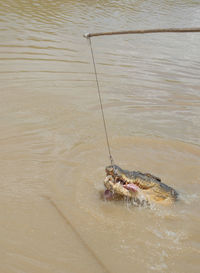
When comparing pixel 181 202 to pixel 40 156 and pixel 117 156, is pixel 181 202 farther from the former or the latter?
pixel 40 156

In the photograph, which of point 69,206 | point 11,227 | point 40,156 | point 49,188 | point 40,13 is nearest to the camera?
point 11,227

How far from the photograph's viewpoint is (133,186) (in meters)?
3.00

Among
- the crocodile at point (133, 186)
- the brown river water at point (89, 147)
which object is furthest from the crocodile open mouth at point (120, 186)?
the brown river water at point (89, 147)

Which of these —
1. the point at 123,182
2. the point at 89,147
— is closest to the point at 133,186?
the point at 123,182

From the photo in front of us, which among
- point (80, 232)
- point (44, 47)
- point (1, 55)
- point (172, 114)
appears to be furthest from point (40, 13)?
point (80, 232)

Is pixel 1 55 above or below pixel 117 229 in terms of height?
above

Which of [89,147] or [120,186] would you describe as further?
[89,147]

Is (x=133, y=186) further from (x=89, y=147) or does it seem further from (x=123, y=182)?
(x=89, y=147)

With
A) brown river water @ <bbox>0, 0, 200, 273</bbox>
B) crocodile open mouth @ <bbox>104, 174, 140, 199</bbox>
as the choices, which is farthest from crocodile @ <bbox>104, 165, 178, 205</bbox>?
brown river water @ <bbox>0, 0, 200, 273</bbox>

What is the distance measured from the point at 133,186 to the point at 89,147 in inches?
56.6

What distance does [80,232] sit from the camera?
2.88m

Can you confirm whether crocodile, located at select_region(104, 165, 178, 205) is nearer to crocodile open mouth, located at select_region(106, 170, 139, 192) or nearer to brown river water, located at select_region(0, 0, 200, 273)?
crocodile open mouth, located at select_region(106, 170, 139, 192)

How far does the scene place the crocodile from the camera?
9.93 feet

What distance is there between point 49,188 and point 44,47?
5.15 meters
